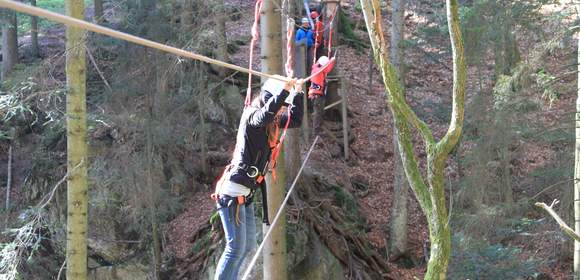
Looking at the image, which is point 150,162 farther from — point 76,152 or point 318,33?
point 76,152

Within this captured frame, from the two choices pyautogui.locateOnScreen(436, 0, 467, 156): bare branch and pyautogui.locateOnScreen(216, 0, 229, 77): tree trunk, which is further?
pyautogui.locateOnScreen(216, 0, 229, 77): tree trunk

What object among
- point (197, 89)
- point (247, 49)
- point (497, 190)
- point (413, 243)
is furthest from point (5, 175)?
point (497, 190)

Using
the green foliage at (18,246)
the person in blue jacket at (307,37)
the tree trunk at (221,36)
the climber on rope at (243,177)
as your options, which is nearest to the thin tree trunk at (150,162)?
the tree trunk at (221,36)

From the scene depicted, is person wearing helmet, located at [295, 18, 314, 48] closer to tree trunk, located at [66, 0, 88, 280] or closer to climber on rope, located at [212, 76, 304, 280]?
tree trunk, located at [66, 0, 88, 280]

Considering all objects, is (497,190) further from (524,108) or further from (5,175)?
(5,175)

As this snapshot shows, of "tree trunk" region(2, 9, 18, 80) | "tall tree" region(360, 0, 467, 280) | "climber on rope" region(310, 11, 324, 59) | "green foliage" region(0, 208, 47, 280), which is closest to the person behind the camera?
"tall tree" region(360, 0, 467, 280)

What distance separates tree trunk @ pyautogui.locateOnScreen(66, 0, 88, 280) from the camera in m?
7.15

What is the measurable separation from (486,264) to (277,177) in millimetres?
3637

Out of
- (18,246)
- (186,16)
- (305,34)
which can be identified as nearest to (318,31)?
(305,34)

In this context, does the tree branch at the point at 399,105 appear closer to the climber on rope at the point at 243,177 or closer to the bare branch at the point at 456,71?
the bare branch at the point at 456,71

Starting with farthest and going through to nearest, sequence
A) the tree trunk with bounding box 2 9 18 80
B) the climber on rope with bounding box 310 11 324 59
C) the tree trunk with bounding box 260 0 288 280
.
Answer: the tree trunk with bounding box 2 9 18 80
the climber on rope with bounding box 310 11 324 59
the tree trunk with bounding box 260 0 288 280

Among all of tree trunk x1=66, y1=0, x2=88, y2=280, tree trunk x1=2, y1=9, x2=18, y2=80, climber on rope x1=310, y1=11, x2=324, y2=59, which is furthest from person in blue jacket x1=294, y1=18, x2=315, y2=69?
tree trunk x1=2, y1=9, x2=18, y2=80

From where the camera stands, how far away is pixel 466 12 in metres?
13.6

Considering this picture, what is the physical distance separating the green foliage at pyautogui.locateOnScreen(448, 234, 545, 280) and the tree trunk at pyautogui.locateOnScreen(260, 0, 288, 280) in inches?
113
